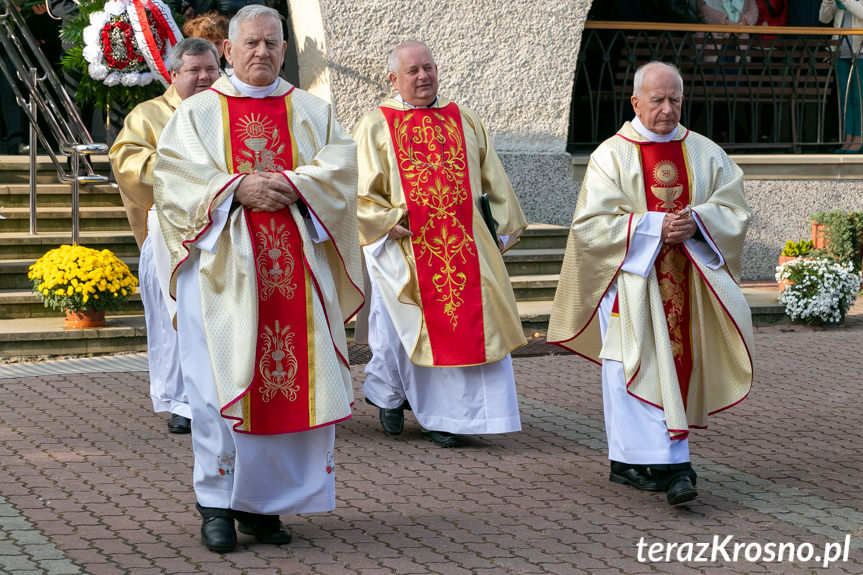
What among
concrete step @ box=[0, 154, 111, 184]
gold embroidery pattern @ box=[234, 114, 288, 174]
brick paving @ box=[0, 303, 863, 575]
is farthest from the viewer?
concrete step @ box=[0, 154, 111, 184]

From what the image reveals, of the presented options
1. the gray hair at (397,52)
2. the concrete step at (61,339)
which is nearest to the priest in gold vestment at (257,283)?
the gray hair at (397,52)

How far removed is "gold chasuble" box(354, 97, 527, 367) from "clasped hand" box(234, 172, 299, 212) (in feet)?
6.56

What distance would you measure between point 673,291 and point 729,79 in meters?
8.75

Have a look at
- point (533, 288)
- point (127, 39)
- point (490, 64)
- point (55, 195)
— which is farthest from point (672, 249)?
point (490, 64)

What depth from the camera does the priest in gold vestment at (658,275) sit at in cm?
546

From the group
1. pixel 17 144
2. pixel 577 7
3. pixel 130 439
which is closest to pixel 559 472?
pixel 130 439

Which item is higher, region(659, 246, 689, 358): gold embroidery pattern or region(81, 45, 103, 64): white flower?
region(81, 45, 103, 64): white flower

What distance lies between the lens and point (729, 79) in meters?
13.8

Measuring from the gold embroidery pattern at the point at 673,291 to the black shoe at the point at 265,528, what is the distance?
196 cm

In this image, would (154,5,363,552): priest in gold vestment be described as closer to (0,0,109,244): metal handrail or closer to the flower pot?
the flower pot

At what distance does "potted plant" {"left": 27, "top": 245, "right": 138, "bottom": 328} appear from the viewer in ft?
28.3

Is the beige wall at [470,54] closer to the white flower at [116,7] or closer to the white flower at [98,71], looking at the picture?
the white flower at [116,7]

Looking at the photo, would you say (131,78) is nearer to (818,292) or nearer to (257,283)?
(257,283)

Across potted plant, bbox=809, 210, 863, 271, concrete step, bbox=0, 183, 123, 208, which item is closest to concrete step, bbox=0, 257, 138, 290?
concrete step, bbox=0, 183, 123, 208
